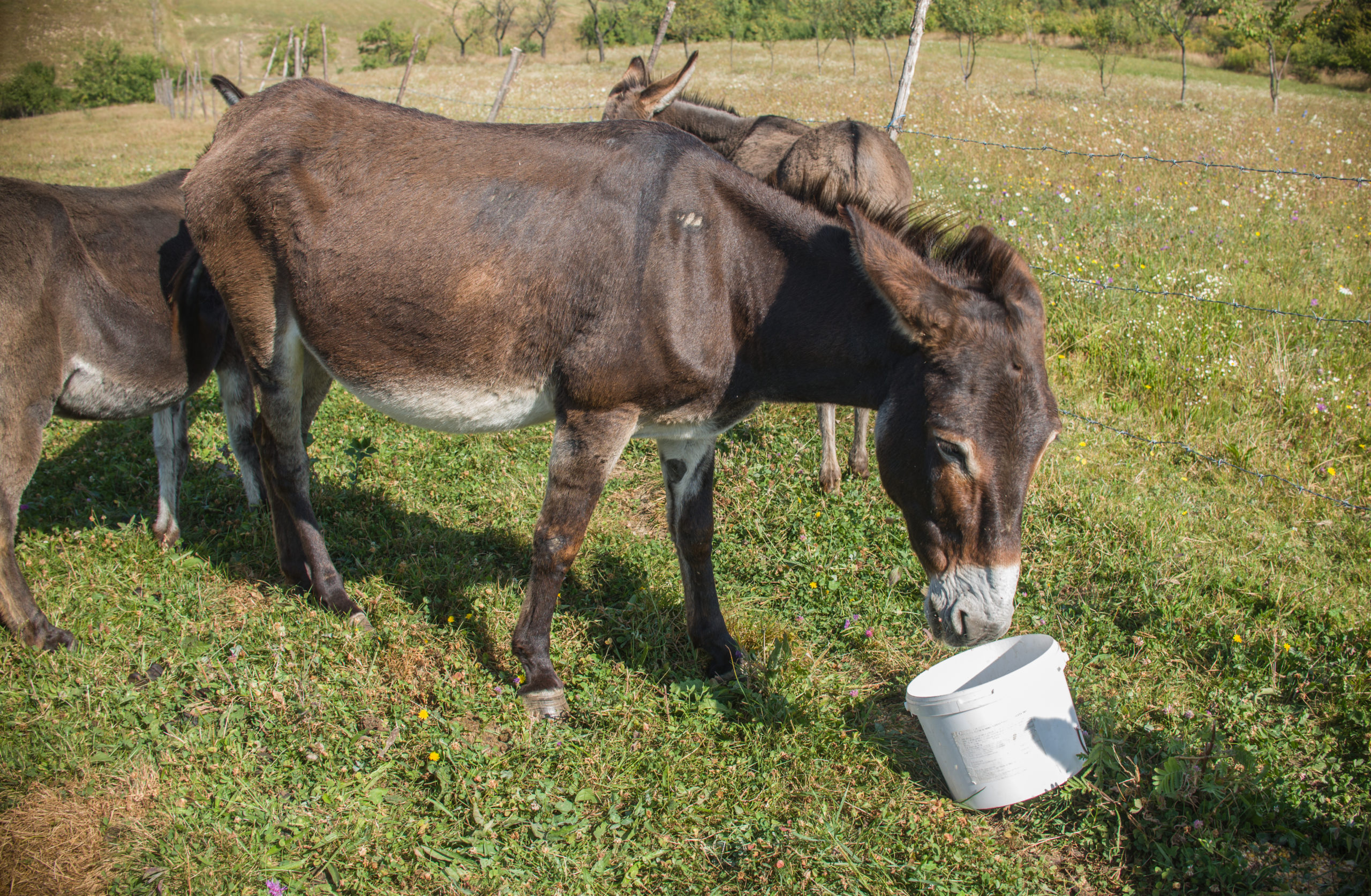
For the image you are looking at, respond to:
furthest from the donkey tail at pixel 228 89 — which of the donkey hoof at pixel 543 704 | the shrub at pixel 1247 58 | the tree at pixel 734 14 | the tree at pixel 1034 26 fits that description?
the tree at pixel 734 14

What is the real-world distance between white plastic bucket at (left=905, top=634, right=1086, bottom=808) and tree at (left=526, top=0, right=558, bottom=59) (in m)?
66.7

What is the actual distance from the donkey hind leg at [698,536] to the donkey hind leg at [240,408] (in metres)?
2.54

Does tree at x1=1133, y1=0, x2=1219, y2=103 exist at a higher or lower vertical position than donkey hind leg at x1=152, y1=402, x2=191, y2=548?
higher

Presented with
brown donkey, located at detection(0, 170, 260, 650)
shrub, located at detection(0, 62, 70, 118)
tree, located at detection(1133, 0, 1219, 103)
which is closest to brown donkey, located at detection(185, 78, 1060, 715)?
brown donkey, located at detection(0, 170, 260, 650)

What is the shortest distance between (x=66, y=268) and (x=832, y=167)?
4.21m

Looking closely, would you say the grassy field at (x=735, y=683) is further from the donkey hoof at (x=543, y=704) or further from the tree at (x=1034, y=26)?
the tree at (x=1034, y=26)

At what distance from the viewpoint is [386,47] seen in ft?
203

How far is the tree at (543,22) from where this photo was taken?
6266 centimetres

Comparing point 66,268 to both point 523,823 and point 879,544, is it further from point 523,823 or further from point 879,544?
point 879,544

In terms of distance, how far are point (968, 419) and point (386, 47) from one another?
235 feet

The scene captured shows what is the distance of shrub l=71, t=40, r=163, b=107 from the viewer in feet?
137

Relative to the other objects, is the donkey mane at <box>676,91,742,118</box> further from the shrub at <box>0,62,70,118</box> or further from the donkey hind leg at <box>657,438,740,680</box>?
the shrub at <box>0,62,70,118</box>

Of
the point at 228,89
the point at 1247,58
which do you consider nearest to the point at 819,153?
the point at 228,89

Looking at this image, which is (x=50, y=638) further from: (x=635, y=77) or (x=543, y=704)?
(x=635, y=77)
